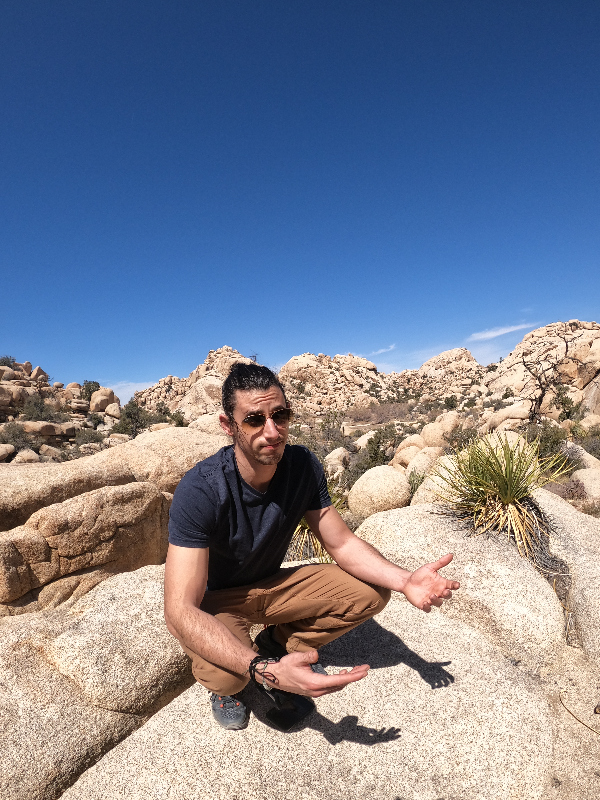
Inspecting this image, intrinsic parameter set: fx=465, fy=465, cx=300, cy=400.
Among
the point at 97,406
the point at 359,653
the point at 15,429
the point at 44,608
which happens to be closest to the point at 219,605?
the point at 359,653

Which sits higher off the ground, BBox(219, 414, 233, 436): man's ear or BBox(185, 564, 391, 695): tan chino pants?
BBox(219, 414, 233, 436): man's ear

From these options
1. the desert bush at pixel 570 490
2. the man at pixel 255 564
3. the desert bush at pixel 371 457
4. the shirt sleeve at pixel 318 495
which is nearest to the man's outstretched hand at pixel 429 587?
the man at pixel 255 564

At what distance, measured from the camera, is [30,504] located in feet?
13.4

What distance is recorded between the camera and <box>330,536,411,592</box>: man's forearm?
276 centimetres

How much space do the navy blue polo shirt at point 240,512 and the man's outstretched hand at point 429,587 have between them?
0.72 m

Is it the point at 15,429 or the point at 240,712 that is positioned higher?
the point at 15,429

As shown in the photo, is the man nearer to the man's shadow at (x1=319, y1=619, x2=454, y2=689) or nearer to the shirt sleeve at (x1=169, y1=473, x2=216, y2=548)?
the shirt sleeve at (x1=169, y1=473, x2=216, y2=548)

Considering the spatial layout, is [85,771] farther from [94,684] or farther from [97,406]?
[97,406]

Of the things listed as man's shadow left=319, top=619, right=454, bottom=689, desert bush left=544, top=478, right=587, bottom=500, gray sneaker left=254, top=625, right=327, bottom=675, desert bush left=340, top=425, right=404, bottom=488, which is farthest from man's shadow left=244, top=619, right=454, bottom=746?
desert bush left=340, top=425, right=404, bottom=488

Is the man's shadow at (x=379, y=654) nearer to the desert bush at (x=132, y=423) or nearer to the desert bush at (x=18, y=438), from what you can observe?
the desert bush at (x=18, y=438)

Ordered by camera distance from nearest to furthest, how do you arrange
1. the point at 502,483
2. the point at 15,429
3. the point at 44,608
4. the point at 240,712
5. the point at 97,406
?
the point at 240,712, the point at 44,608, the point at 502,483, the point at 15,429, the point at 97,406

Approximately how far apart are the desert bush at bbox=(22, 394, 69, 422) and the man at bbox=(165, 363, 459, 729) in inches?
963

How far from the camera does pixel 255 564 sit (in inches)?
113

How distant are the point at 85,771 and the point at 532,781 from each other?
2492 mm
